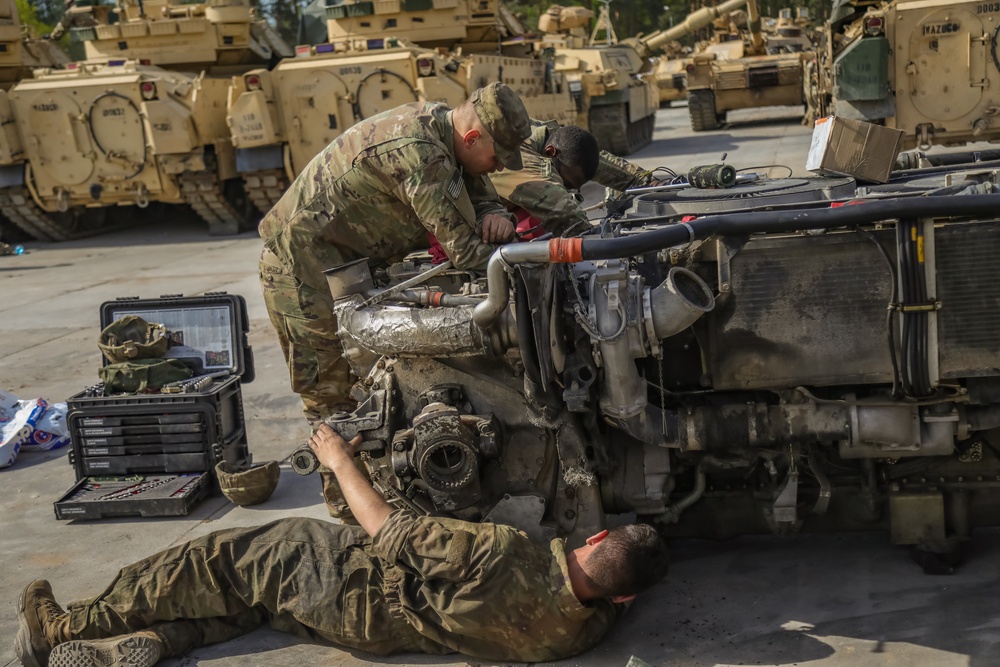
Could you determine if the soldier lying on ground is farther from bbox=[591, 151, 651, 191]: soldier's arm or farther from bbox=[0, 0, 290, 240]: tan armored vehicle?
bbox=[0, 0, 290, 240]: tan armored vehicle

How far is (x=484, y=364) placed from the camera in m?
4.17

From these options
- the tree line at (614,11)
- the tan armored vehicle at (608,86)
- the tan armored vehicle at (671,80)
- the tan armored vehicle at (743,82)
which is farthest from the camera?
the tree line at (614,11)

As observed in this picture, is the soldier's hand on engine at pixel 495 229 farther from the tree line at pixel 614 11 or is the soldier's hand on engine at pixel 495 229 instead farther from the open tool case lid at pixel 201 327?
the tree line at pixel 614 11

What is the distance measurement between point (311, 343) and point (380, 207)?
31.1 inches

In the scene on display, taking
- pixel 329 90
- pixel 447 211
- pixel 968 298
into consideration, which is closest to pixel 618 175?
pixel 447 211

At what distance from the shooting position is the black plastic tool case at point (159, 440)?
5.43 meters

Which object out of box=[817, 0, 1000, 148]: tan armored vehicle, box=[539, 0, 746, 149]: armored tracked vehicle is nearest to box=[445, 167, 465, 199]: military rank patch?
box=[817, 0, 1000, 148]: tan armored vehicle

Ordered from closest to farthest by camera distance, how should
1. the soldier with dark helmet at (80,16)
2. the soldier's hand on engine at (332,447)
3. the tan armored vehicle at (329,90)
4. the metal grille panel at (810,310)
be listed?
the metal grille panel at (810,310) → the soldier's hand on engine at (332,447) → the tan armored vehicle at (329,90) → the soldier with dark helmet at (80,16)

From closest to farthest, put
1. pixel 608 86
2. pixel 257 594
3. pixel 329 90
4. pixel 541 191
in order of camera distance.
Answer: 1. pixel 257 594
2. pixel 541 191
3. pixel 329 90
4. pixel 608 86

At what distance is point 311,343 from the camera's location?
16.7 ft

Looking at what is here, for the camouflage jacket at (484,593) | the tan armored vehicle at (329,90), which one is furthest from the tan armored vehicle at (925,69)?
the camouflage jacket at (484,593)

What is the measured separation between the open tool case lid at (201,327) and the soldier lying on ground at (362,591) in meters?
1.95

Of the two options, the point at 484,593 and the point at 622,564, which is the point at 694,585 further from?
the point at 484,593

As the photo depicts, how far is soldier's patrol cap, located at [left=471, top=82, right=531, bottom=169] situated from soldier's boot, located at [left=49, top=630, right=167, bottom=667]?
2.11 meters
